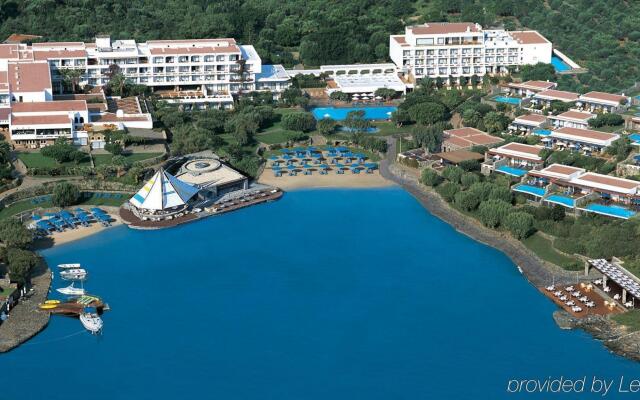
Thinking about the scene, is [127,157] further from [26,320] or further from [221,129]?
[26,320]

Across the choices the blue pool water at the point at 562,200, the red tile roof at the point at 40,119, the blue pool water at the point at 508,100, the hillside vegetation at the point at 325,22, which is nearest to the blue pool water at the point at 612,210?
the blue pool water at the point at 562,200

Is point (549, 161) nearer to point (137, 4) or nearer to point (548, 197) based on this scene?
point (548, 197)

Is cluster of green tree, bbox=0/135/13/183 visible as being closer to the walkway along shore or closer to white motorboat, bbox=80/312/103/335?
white motorboat, bbox=80/312/103/335

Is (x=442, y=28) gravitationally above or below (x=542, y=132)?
above

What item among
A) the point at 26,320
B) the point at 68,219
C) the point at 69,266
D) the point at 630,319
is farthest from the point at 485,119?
the point at 26,320

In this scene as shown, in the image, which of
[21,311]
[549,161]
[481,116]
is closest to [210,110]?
[481,116]

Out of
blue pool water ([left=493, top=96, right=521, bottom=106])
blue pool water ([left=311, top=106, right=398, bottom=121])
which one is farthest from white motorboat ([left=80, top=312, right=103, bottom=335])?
blue pool water ([left=493, top=96, right=521, bottom=106])
